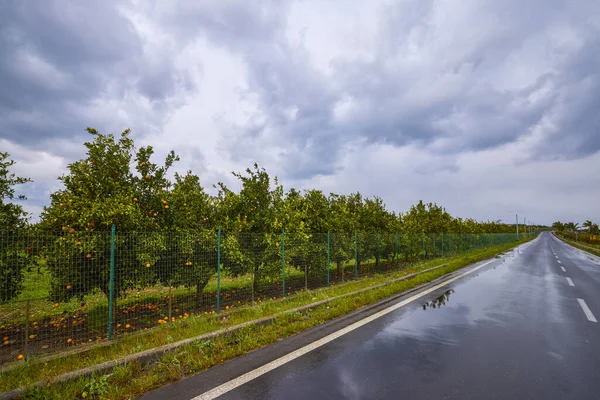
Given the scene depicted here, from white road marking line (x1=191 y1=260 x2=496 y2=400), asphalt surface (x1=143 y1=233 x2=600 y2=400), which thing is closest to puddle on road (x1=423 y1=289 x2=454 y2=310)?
asphalt surface (x1=143 y1=233 x2=600 y2=400)

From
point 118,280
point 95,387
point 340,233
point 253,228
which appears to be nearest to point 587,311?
point 340,233

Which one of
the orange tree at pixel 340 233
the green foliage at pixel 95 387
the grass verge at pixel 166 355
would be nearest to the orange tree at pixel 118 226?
the grass verge at pixel 166 355

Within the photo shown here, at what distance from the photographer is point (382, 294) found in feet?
29.5

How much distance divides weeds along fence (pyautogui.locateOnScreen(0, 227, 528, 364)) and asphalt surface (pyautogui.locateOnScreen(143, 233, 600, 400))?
109 inches

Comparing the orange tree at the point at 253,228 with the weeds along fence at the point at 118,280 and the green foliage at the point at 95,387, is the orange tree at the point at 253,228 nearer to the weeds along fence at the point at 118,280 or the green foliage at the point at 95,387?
the weeds along fence at the point at 118,280

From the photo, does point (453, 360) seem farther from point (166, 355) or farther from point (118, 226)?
point (118, 226)

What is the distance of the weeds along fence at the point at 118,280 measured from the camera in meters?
5.16

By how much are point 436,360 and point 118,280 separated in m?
5.63

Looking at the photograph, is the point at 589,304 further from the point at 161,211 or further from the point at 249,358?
the point at 161,211

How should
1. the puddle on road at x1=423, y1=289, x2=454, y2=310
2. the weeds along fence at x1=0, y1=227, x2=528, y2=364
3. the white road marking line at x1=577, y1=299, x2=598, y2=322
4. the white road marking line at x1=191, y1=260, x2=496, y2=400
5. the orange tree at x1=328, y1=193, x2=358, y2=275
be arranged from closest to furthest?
the white road marking line at x1=191, y1=260, x2=496, y2=400 → the weeds along fence at x1=0, y1=227, x2=528, y2=364 → the white road marking line at x1=577, y1=299, x2=598, y2=322 → the puddle on road at x1=423, y1=289, x2=454, y2=310 → the orange tree at x1=328, y1=193, x2=358, y2=275

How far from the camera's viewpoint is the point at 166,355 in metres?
4.50

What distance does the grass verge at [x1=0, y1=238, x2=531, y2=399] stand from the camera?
3.55m

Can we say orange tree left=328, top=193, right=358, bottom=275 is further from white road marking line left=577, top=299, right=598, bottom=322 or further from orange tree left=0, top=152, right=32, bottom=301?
orange tree left=0, top=152, right=32, bottom=301

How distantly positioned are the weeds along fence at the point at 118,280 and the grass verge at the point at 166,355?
556 mm
